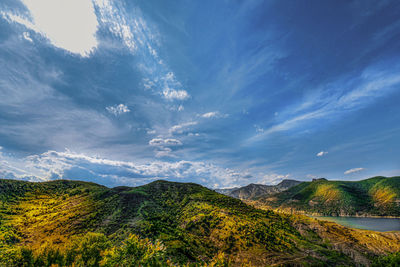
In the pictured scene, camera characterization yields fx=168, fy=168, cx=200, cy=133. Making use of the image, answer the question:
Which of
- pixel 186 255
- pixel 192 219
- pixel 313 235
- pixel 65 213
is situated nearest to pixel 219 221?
pixel 192 219

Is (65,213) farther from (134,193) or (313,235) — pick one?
(313,235)

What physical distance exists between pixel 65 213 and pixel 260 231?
130 m

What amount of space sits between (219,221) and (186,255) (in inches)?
1469

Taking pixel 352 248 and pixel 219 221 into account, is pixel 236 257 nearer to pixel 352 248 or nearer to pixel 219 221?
pixel 219 221

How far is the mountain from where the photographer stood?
4844 centimetres

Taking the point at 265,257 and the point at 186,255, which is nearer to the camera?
the point at 186,255

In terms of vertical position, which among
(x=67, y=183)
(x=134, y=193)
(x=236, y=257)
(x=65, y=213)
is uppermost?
(x=67, y=183)

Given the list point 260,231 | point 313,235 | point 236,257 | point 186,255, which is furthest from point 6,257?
point 313,235

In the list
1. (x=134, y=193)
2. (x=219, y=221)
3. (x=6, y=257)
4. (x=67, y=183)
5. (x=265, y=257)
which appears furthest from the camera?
(x=67, y=183)

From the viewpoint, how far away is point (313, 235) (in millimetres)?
107375

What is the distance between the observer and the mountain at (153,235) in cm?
4844

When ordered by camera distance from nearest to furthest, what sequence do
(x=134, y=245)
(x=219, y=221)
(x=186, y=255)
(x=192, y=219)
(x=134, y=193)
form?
(x=134, y=245) < (x=186, y=255) < (x=219, y=221) < (x=192, y=219) < (x=134, y=193)

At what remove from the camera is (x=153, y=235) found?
86.1 m

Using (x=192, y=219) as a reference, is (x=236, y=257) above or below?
below
